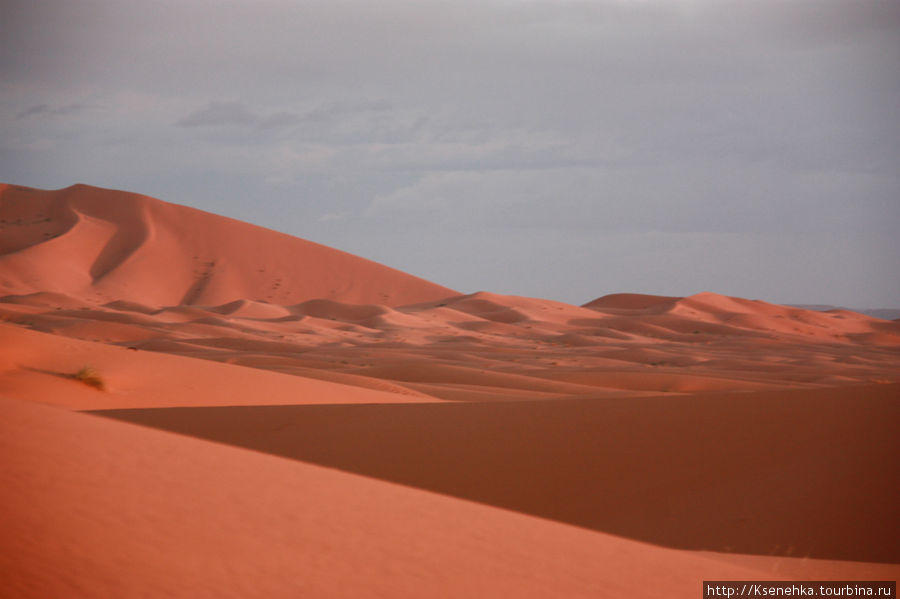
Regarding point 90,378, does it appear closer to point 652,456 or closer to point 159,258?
point 652,456

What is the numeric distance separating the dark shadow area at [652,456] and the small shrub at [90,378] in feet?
3.51

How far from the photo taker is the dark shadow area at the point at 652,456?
751cm

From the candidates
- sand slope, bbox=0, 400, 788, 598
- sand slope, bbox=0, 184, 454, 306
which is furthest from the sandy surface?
sand slope, bbox=0, 184, 454, 306

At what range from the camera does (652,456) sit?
977 cm

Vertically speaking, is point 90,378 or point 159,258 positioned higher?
point 159,258

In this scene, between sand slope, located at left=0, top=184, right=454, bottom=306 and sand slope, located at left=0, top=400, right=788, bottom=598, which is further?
sand slope, located at left=0, top=184, right=454, bottom=306

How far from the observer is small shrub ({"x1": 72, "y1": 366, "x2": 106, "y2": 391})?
12.0 m

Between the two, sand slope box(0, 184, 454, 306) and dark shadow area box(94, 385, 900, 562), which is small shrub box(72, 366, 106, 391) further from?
sand slope box(0, 184, 454, 306)

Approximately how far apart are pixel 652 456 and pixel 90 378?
8.56 meters

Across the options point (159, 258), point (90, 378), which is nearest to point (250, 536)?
point (90, 378)

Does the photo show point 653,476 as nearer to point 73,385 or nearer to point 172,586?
point 172,586

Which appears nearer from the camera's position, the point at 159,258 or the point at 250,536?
Answer: the point at 250,536

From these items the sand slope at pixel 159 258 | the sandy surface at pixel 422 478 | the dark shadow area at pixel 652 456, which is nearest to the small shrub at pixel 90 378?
the sandy surface at pixel 422 478

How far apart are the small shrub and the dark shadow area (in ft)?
3.51
